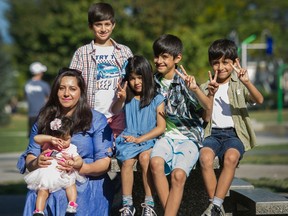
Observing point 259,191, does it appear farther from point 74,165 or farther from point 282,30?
point 282,30

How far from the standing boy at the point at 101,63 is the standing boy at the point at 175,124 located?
646 mm

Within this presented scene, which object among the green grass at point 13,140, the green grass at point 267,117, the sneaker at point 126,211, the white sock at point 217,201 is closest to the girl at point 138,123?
the sneaker at point 126,211

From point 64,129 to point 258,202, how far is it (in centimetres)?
173

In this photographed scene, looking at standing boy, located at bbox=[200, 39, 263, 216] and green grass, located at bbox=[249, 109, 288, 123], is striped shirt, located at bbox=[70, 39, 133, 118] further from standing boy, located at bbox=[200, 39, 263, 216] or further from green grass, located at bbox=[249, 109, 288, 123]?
green grass, located at bbox=[249, 109, 288, 123]

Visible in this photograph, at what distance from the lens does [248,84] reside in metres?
6.23

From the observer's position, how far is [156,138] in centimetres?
631

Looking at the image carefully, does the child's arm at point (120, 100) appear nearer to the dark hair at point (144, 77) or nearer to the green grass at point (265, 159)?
the dark hair at point (144, 77)

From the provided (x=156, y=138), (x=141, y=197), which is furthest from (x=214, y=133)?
(x=141, y=197)

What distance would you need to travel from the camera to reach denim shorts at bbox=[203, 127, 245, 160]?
6.28 metres

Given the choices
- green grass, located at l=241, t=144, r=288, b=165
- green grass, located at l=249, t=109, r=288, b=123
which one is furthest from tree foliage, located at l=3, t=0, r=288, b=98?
green grass, located at l=241, t=144, r=288, b=165

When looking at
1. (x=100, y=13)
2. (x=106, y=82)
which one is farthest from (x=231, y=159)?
(x=100, y=13)

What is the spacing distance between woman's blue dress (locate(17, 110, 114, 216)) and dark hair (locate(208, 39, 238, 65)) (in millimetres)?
1195

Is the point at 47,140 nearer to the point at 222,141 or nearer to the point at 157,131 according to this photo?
the point at 157,131

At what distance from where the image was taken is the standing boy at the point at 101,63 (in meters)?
7.08
